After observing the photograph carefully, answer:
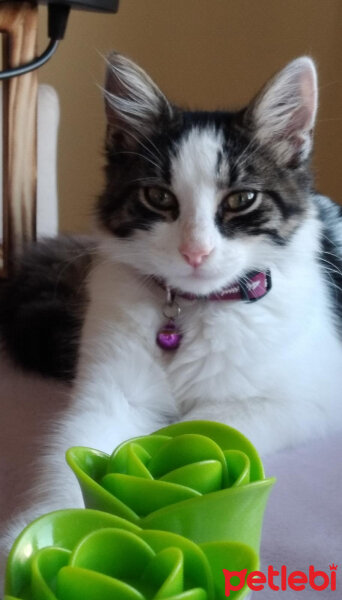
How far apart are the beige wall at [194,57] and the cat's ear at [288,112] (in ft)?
3.48

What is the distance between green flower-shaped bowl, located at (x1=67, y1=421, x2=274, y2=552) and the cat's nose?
0.36m

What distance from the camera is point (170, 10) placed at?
2326 millimetres

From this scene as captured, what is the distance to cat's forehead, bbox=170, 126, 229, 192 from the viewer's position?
3.12 ft

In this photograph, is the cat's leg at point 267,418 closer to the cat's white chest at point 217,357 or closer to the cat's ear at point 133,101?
the cat's white chest at point 217,357

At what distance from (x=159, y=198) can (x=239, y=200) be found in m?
0.12

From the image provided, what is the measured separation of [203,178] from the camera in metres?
0.95

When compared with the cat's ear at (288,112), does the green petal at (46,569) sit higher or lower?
lower

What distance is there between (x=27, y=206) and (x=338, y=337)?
72 centimetres

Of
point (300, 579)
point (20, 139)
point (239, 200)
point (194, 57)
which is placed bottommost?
point (300, 579)

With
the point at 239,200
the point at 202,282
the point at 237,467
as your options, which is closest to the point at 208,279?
the point at 202,282

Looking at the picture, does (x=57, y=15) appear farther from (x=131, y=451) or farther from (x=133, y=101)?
(x=131, y=451)

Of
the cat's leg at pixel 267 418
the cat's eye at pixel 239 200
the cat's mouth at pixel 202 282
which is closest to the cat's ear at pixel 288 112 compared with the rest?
the cat's eye at pixel 239 200

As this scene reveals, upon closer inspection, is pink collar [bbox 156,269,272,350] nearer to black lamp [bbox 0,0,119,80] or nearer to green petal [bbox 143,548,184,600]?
black lamp [bbox 0,0,119,80]

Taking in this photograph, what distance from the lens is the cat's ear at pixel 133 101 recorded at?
107 cm
